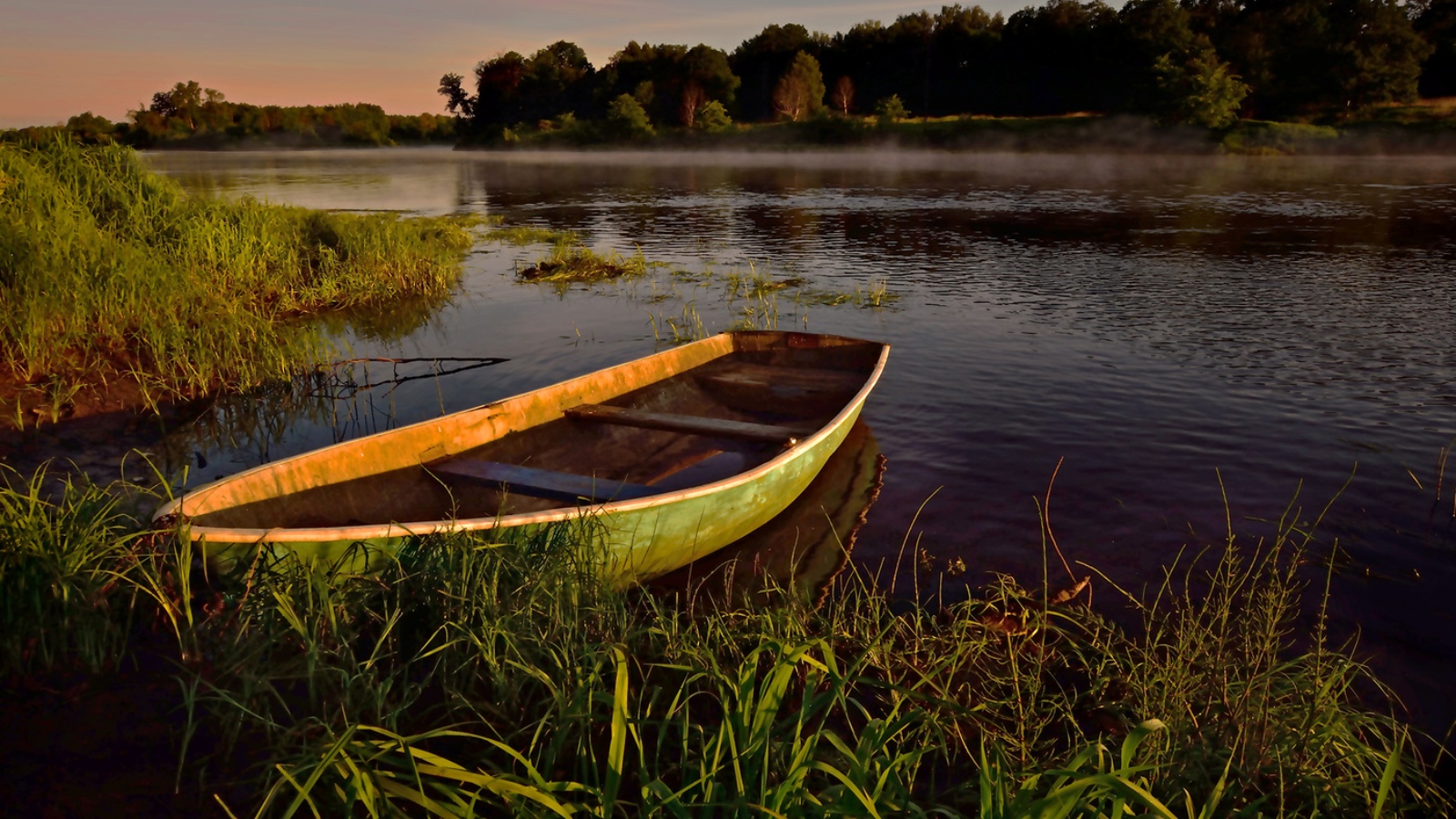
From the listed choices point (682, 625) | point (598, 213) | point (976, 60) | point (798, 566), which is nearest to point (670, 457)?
point (798, 566)

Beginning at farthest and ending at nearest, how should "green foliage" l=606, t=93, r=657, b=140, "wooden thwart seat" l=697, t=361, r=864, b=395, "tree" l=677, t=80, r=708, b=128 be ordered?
1. "tree" l=677, t=80, r=708, b=128
2. "green foliage" l=606, t=93, r=657, b=140
3. "wooden thwart seat" l=697, t=361, r=864, b=395

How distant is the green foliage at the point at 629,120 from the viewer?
294 feet

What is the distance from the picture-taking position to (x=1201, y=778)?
132 inches

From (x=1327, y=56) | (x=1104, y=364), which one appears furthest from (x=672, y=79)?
(x=1104, y=364)

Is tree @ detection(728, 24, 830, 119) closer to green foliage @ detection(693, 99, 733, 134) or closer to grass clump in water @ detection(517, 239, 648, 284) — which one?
green foliage @ detection(693, 99, 733, 134)

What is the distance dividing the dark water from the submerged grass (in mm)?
1353

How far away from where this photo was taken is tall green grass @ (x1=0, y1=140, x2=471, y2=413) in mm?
8680

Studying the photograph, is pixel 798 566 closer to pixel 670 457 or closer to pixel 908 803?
pixel 670 457

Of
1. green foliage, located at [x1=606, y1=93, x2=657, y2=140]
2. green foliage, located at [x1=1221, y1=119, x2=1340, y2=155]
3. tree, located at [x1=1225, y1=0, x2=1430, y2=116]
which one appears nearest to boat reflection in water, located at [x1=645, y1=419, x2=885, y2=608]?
green foliage, located at [x1=1221, y1=119, x2=1340, y2=155]

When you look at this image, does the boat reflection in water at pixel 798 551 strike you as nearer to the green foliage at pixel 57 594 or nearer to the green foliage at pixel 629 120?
the green foliage at pixel 57 594

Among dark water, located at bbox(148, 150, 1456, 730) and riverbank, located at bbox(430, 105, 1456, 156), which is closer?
dark water, located at bbox(148, 150, 1456, 730)

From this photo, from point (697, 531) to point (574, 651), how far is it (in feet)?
5.63

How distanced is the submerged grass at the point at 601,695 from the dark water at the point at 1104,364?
1.35m

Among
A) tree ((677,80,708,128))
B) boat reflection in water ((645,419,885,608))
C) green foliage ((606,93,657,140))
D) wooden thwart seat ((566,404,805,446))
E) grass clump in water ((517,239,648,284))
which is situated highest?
tree ((677,80,708,128))
